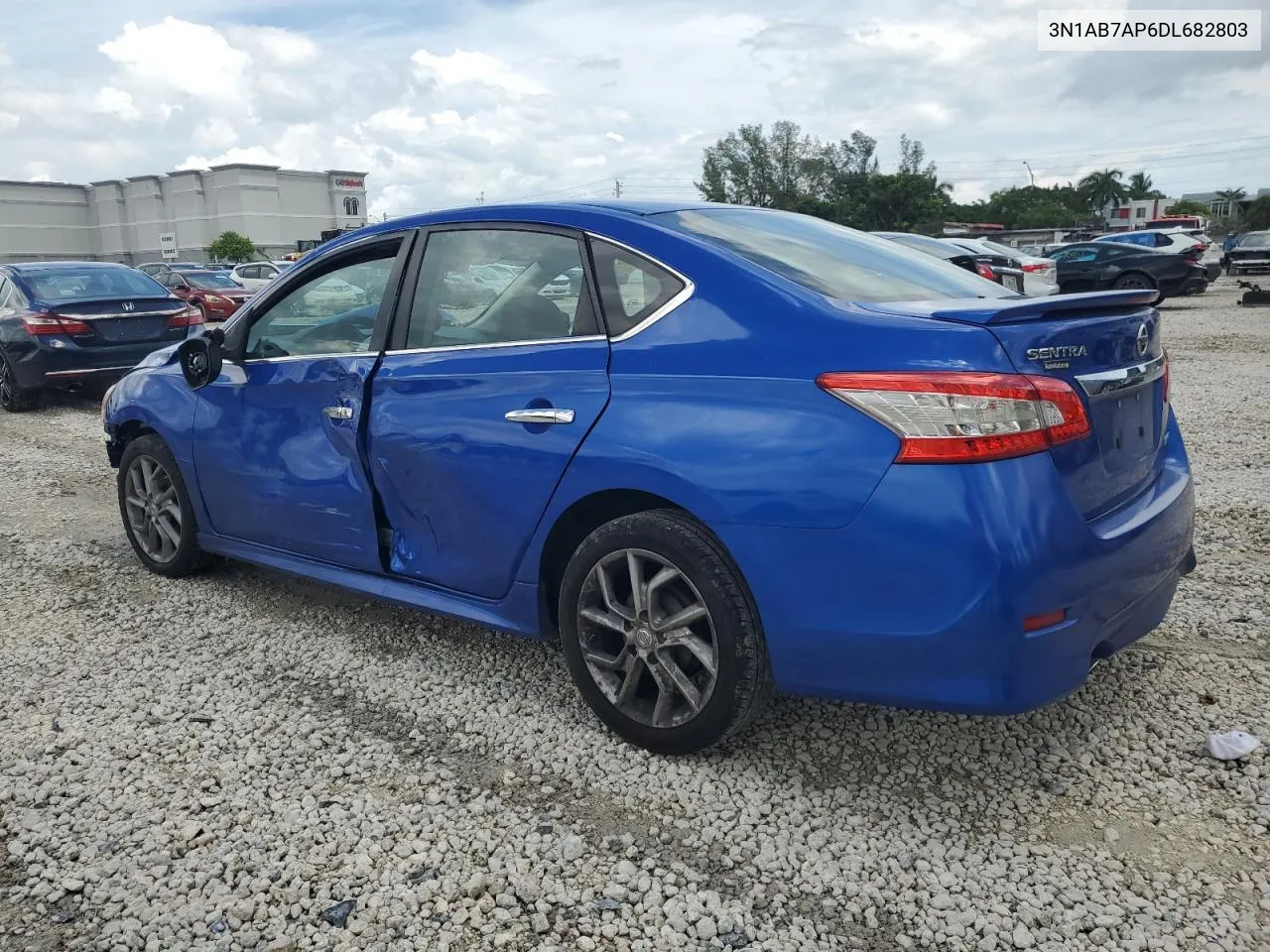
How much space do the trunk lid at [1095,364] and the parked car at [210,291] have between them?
21.4m

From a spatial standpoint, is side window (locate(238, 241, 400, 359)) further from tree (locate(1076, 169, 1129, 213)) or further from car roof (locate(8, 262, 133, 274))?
tree (locate(1076, 169, 1129, 213))

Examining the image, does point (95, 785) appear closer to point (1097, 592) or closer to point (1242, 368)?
point (1097, 592)

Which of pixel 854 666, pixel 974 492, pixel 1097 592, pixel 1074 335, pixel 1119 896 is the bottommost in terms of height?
pixel 1119 896

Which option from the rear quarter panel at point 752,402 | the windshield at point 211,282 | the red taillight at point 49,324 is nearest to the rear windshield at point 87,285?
the red taillight at point 49,324

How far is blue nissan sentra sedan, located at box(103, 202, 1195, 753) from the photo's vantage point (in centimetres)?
241

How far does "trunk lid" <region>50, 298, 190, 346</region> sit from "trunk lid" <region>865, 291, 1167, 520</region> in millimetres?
9445

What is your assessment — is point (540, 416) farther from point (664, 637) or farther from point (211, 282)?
point (211, 282)

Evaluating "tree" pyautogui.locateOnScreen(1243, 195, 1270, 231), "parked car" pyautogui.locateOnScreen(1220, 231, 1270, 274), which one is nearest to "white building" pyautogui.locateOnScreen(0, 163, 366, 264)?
"tree" pyautogui.locateOnScreen(1243, 195, 1270, 231)

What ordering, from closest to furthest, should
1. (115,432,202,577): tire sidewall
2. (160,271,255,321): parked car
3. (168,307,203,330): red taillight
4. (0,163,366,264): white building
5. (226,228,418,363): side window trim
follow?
(226,228,418,363): side window trim < (115,432,202,577): tire sidewall < (168,307,203,330): red taillight < (160,271,255,321): parked car < (0,163,366,264): white building

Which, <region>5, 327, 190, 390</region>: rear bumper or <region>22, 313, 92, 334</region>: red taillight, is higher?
<region>22, 313, 92, 334</region>: red taillight

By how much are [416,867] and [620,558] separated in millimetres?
984

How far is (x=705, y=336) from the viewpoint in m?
2.77

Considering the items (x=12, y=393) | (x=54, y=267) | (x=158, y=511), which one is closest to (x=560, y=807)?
(x=158, y=511)

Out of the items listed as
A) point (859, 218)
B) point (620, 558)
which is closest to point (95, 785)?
point (620, 558)
